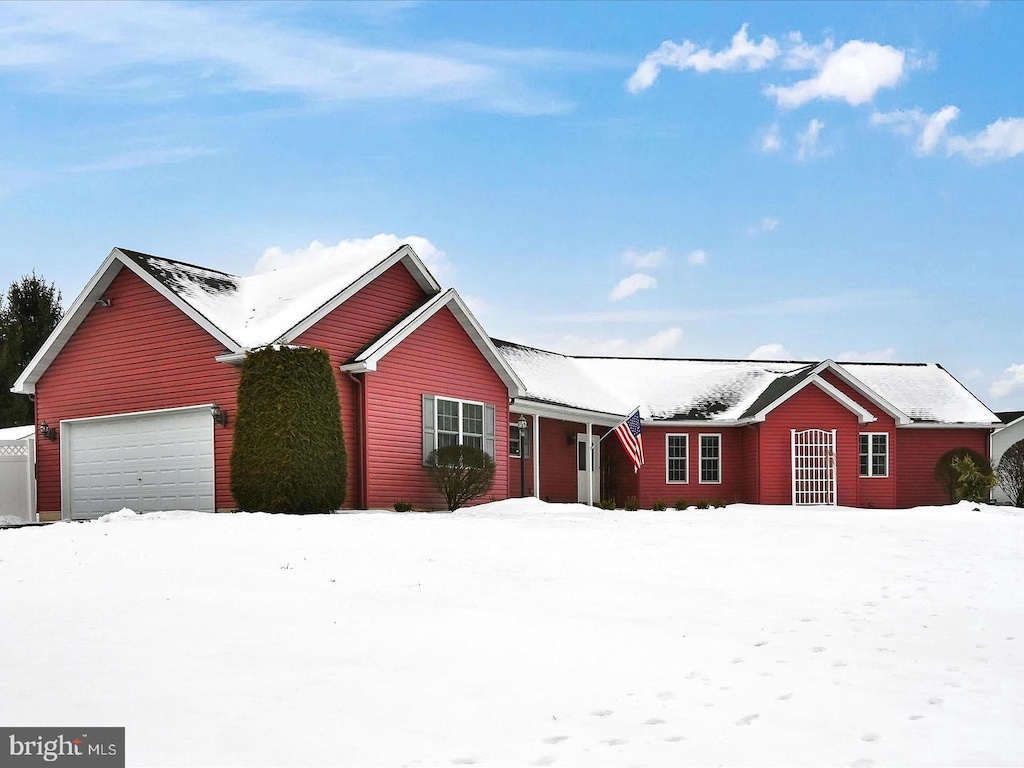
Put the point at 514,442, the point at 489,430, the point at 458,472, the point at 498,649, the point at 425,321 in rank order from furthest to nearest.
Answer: the point at 514,442, the point at 489,430, the point at 425,321, the point at 458,472, the point at 498,649

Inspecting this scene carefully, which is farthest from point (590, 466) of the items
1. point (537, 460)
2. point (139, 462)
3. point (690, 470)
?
point (139, 462)

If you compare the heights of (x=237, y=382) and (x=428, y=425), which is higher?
(x=237, y=382)

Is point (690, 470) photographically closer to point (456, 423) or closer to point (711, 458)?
point (711, 458)

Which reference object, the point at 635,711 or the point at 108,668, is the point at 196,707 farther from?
the point at 635,711

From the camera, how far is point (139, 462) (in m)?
22.0

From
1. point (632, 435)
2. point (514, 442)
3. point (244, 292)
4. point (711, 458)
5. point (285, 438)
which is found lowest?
point (711, 458)

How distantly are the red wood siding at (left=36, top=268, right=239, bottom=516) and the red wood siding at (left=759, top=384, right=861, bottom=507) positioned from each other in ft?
58.3

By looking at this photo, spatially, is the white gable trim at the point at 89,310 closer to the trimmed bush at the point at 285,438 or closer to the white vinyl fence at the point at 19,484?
the trimmed bush at the point at 285,438

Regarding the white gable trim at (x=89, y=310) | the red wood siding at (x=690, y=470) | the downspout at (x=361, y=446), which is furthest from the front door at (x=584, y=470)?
the white gable trim at (x=89, y=310)

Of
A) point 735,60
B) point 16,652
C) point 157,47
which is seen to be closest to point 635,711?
point 16,652

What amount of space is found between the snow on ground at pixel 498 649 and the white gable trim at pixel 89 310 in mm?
6572

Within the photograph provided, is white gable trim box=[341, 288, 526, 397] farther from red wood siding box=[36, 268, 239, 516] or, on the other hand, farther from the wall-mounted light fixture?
red wood siding box=[36, 268, 239, 516]

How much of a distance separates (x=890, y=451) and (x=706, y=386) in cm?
616

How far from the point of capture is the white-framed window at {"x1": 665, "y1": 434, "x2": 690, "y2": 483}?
1329 inches
